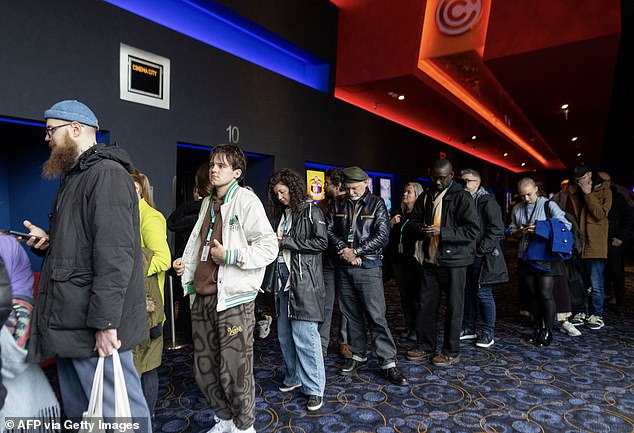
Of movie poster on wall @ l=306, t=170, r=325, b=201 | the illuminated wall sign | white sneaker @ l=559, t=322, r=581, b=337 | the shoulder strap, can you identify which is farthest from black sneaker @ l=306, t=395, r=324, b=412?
→ movie poster on wall @ l=306, t=170, r=325, b=201

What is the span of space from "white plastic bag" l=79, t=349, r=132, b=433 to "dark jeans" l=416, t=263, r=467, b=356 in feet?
8.50

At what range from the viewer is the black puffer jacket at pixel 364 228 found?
308 cm

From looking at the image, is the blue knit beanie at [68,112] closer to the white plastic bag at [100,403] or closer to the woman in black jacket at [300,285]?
the white plastic bag at [100,403]

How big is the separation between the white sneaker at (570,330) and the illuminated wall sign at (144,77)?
4641 millimetres

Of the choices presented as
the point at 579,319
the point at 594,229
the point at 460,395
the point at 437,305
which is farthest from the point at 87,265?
the point at 579,319

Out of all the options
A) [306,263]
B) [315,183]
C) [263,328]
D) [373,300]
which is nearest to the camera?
[306,263]

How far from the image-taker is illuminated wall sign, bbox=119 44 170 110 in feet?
11.8

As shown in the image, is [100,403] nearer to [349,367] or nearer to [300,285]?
[300,285]

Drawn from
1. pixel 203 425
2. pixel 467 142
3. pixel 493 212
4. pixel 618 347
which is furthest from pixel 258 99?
pixel 467 142

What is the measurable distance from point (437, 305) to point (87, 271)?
2.81 meters

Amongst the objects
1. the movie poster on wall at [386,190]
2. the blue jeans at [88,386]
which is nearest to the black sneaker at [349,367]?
the blue jeans at [88,386]

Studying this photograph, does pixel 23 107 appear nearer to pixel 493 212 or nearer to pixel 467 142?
pixel 493 212

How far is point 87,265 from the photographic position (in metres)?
1.61

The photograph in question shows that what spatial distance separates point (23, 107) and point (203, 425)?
8.13 feet
